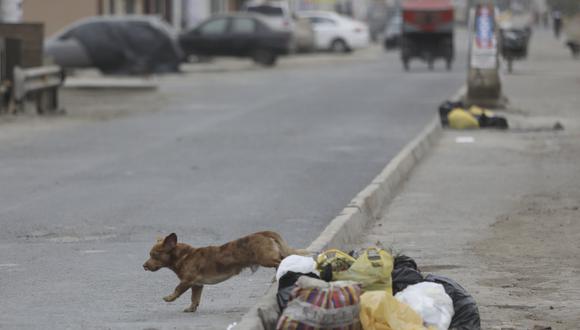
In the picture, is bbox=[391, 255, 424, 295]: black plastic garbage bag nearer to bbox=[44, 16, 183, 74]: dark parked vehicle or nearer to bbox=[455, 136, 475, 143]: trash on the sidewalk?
bbox=[455, 136, 475, 143]: trash on the sidewalk

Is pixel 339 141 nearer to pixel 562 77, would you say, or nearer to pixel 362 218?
pixel 362 218

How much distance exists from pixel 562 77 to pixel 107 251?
95.2ft

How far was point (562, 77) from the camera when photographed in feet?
125

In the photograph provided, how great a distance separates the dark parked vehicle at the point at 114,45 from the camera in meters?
39.8

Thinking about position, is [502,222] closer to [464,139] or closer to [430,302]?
[430,302]

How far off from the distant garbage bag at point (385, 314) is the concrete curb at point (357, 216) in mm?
562

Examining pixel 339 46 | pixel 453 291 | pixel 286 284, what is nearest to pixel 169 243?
pixel 286 284

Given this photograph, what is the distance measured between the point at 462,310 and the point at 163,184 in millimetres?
7817

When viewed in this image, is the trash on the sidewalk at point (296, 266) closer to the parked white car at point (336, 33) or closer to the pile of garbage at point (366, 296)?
the pile of garbage at point (366, 296)

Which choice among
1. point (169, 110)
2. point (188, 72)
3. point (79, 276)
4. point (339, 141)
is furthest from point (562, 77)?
point (79, 276)

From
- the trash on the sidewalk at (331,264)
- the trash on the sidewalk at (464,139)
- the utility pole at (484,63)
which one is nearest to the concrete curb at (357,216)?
the trash on the sidewalk at (331,264)

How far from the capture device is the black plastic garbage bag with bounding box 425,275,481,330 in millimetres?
7422

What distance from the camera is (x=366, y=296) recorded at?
703cm

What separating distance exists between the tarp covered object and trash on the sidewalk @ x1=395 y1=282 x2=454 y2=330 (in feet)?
107
